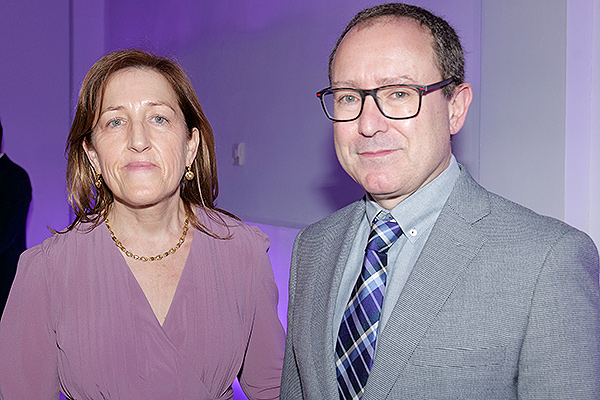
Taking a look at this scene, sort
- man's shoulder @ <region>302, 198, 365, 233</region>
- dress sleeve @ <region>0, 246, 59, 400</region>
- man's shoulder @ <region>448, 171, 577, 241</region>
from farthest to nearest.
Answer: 1. dress sleeve @ <region>0, 246, 59, 400</region>
2. man's shoulder @ <region>302, 198, 365, 233</region>
3. man's shoulder @ <region>448, 171, 577, 241</region>

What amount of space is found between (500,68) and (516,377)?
125 cm

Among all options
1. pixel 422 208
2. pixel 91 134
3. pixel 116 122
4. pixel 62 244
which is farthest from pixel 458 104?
pixel 62 244

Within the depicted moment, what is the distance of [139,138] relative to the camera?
1729 millimetres

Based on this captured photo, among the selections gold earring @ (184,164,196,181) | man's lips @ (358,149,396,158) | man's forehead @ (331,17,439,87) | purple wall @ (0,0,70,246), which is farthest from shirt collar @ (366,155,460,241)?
purple wall @ (0,0,70,246)

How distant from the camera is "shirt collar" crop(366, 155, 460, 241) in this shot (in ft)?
4.70

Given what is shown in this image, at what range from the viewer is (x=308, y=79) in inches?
130

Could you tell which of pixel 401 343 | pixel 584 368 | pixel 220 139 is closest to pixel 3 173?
pixel 220 139

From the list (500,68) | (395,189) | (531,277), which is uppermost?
(500,68)

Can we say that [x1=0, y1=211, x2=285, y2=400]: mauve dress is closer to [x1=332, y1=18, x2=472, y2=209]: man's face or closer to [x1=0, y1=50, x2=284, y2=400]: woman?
[x1=0, y1=50, x2=284, y2=400]: woman

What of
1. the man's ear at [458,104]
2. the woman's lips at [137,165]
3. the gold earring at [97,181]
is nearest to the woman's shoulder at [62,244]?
the gold earring at [97,181]

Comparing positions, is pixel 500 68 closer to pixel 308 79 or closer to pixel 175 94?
pixel 175 94

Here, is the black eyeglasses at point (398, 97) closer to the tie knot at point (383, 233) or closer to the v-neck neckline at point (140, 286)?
the tie knot at point (383, 233)

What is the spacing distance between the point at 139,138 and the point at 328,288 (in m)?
0.69

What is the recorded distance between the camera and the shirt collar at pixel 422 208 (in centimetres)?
143
